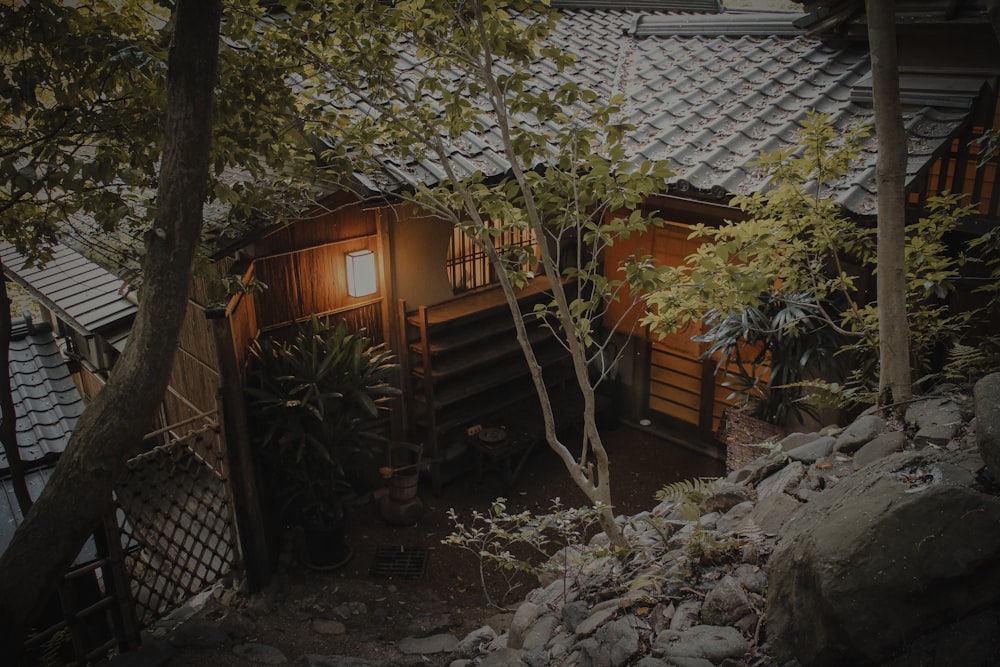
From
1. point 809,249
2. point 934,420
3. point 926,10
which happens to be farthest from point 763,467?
point 926,10

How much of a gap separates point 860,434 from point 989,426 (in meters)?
2.15

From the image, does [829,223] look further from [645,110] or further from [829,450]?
[645,110]

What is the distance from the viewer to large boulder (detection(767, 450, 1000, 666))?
2.82 meters

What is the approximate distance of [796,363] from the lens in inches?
289

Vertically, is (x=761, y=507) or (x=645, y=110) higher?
(x=645, y=110)

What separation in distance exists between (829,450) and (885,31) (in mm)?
3043

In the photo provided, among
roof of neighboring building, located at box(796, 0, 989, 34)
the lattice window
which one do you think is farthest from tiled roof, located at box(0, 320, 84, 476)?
roof of neighboring building, located at box(796, 0, 989, 34)

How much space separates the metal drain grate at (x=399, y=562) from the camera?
786cm

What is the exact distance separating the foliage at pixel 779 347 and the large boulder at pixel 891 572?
370 centimetres

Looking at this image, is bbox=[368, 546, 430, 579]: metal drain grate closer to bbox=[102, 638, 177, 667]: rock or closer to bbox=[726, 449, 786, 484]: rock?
bbox=[102, 638, 177, 667]: rock

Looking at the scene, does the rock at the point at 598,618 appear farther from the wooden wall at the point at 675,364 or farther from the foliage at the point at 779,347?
the wooden wall at the point at 675,364

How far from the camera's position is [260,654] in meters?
5.72

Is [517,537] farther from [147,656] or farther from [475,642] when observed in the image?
[147,656]

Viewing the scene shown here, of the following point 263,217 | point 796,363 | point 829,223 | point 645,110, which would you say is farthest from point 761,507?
point 645,110
